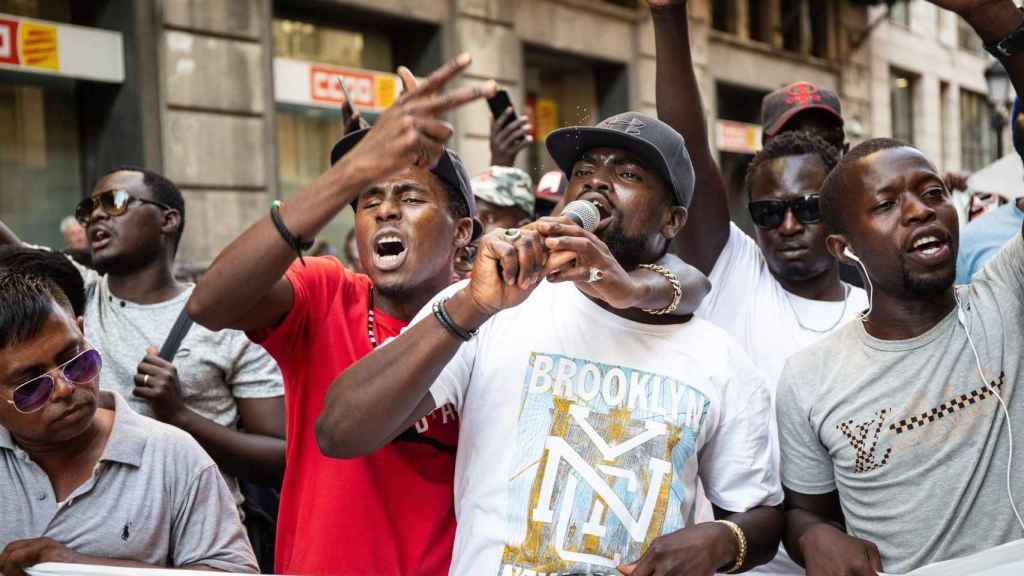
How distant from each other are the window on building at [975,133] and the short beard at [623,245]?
26721 millimetres

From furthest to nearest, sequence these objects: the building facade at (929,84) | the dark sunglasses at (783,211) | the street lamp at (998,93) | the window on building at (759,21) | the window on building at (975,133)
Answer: the window on building at (975,133) → the building facade at (929,84) → the window on building at (759,21) → the street lamp at (998,93) → the dark sunglasses at (783,211)

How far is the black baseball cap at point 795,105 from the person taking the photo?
4.51 meters

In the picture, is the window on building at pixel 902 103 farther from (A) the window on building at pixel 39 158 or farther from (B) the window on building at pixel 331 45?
(A) the window on building at pixel 39 158

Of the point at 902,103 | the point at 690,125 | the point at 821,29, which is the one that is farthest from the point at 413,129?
the point at 902,103

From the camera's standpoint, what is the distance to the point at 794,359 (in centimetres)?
290

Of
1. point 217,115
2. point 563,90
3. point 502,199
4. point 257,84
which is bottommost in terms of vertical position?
point 502,199

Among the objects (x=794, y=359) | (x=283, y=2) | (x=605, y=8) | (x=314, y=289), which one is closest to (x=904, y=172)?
(x=794, y=359)

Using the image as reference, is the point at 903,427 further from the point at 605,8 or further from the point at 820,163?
the point at 605,8

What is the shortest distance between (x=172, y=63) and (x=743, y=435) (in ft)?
26.1

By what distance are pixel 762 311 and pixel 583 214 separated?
1377mm

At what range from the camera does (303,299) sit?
278 cm

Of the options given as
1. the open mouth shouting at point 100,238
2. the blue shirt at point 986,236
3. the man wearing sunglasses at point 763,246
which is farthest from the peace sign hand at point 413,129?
the blue shirt at point 986,236

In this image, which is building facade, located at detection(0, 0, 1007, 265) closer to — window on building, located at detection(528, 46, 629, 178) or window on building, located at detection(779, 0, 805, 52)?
window on building, located at detection(528, 46, 629, 178)

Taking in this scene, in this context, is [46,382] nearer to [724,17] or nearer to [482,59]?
[482,59]
